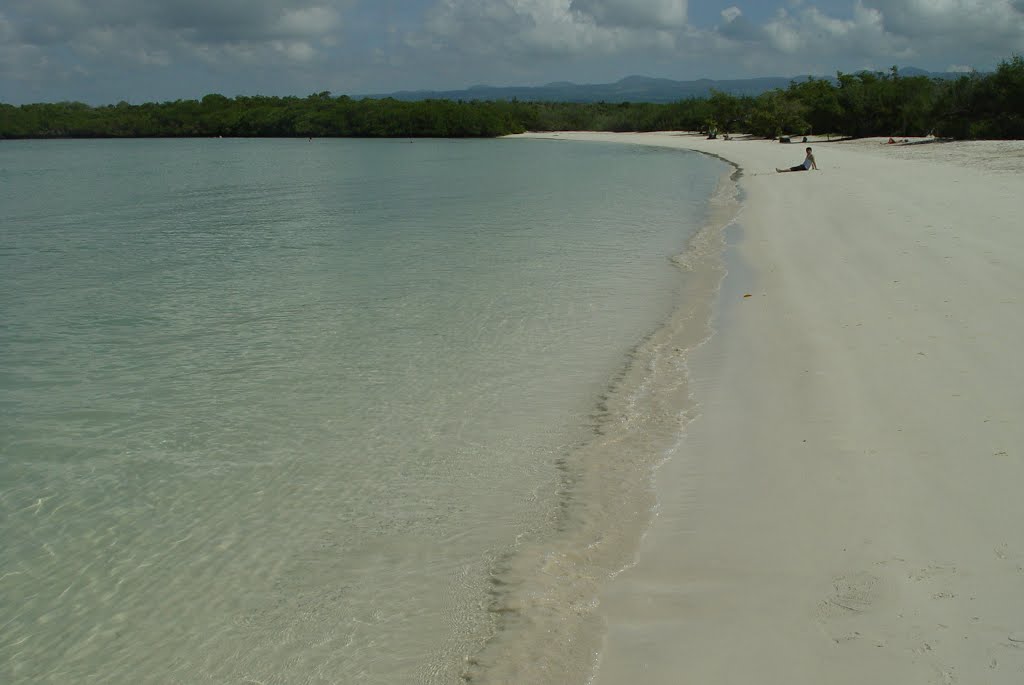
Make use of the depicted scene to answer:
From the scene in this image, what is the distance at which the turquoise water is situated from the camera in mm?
3902

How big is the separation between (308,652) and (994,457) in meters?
4.04

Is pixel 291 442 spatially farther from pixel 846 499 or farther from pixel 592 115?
pixel 592 115

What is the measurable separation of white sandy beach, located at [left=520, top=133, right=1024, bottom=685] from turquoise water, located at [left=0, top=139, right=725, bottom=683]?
0.83m

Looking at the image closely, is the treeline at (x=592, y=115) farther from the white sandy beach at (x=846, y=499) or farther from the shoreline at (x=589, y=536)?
the shoreline at (x=589, y=536)

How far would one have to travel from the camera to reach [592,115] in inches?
4326

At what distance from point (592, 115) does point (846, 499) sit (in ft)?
363

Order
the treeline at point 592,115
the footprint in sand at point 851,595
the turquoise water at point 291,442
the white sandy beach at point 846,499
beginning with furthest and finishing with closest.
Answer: the treeline at point 592,115, the turquoise water at point 291,442, the footprint in sand at point 851,595, the white sandy beach at point 846,499

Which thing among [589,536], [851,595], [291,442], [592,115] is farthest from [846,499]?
[592,115]

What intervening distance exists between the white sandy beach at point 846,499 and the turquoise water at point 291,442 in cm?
83

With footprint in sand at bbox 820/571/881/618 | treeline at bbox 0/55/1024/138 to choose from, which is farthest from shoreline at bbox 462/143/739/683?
treeline at bbox 0/55/1024/138

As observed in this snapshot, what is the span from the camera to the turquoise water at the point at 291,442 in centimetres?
390

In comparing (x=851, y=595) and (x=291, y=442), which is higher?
(x=851, y=595)

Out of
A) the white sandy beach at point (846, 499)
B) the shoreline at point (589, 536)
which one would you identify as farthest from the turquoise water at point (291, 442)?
the white sandy beach at point (846, 499)

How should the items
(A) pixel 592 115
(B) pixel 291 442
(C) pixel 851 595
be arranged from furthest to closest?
(A) pixel 592 115
(B) pixel 291 442
(C) pixel 851 595
